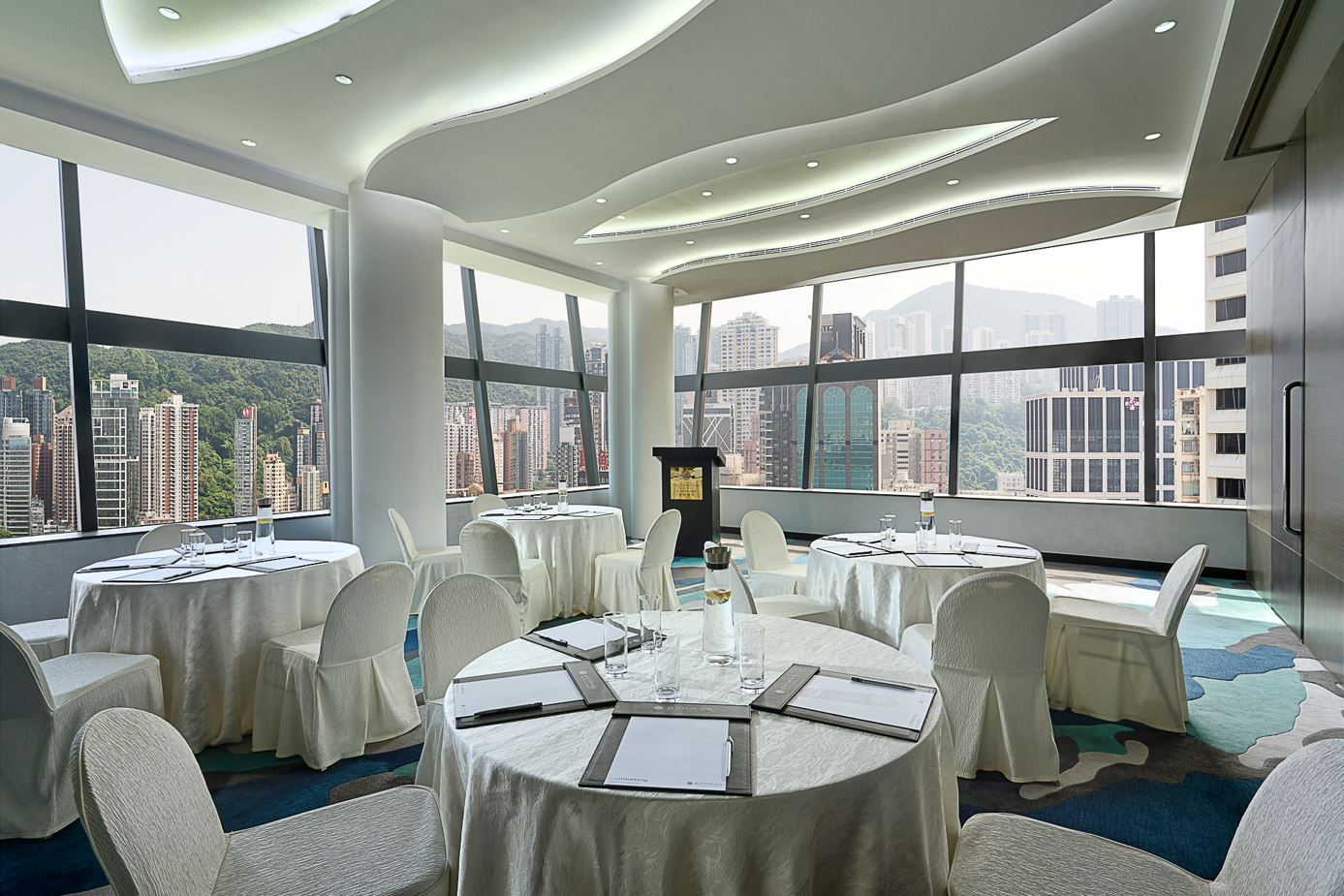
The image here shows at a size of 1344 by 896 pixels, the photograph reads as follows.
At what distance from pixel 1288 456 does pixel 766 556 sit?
354 cm

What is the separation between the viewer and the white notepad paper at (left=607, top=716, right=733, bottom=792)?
124 cm

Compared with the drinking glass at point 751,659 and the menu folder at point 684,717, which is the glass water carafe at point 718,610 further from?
the menu folder at point 684,717

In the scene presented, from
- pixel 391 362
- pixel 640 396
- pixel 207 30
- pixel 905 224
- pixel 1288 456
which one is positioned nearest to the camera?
pixel 207 30

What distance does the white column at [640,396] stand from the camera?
8.79m

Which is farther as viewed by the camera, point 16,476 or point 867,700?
point 16,476

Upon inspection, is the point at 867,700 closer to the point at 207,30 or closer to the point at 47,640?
the point at 47,640

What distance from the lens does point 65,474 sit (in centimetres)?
493

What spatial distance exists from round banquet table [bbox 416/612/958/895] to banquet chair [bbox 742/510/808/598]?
9.52ft

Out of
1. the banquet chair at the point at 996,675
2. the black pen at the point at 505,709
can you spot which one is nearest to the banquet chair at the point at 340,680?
the black pen at the point at 505,709

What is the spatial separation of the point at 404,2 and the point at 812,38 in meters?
2.08

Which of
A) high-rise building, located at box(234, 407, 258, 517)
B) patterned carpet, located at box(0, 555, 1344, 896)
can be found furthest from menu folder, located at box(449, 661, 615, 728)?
high-rise building, located at box(234, 407, 258, 517)

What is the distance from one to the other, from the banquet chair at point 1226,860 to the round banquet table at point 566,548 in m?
4.14

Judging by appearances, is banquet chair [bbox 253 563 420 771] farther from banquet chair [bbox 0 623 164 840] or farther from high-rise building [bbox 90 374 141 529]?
high-rise building [bbox 90 374 141 529]

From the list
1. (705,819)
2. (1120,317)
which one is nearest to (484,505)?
(705,819)
